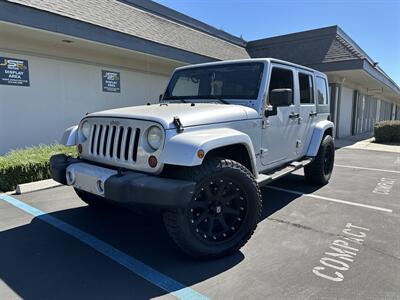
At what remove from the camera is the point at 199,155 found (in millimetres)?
2707

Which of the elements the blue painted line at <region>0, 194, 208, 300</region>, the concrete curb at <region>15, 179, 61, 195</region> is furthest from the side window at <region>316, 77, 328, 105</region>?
the concrete curb at <region>15, 179, 61, 195</region>

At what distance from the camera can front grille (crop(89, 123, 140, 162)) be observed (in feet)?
9.75

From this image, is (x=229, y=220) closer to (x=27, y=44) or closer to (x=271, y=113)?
(x=271, y=113)

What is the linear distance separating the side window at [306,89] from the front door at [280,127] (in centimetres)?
34

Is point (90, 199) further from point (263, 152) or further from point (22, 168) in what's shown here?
point (263, 152)

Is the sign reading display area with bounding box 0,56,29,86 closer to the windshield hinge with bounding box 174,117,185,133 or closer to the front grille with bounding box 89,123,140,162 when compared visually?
the front grille with bounding box 89,123,140,162

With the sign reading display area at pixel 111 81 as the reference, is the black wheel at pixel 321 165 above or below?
below

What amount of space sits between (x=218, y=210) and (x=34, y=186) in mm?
3747

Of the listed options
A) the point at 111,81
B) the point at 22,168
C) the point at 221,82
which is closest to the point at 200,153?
the point at 221,82

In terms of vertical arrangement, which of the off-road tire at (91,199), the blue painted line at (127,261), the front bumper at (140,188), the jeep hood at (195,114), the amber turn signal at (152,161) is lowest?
the blue painted line at (127,261)

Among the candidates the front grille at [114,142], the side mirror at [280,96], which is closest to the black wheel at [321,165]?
the side mirror at [280,96]

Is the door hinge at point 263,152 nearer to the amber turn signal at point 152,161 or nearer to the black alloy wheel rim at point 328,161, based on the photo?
the amber turn signal at point 152,161

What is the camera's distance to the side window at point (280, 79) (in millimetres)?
4113

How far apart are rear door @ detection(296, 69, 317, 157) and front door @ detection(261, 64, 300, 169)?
20cm
